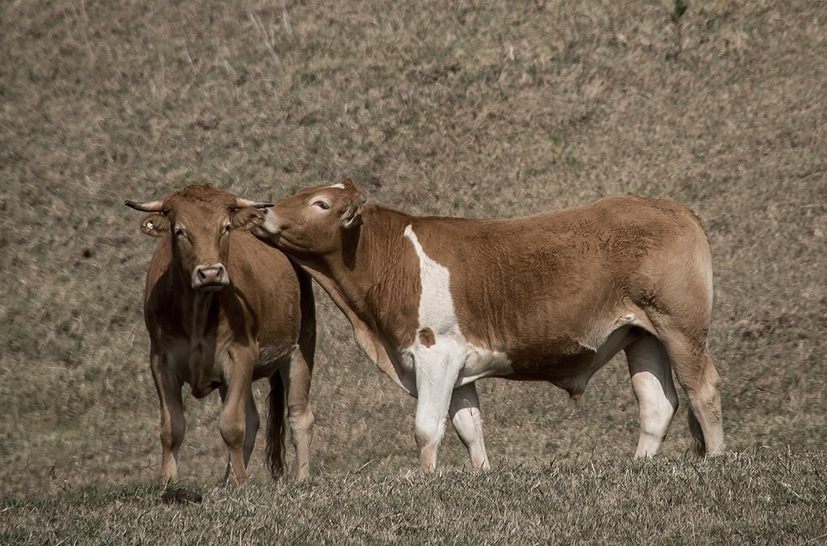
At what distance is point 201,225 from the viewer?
27.4 feet

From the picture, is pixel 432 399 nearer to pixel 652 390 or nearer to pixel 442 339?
pixel 442 339

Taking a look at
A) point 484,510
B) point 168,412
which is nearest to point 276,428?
point 168,412

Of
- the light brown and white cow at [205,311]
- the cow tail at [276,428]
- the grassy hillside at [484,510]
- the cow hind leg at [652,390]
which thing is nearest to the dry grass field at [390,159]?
the cow tail at [276,428]

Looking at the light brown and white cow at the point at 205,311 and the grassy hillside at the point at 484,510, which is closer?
the grassy hillside at the point at 484,510

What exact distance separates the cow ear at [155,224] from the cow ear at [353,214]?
4.61ft

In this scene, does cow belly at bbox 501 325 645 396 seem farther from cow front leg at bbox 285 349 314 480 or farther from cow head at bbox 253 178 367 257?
cow front leg at bbox 285 349 314 480

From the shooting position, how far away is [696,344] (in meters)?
8.64

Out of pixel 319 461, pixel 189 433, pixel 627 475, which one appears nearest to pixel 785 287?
pixel 319 461

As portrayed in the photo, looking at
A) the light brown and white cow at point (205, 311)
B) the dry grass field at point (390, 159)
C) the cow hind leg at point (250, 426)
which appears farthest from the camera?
the dry grass field at point (390, 159)

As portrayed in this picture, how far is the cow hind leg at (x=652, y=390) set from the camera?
895 centimetres

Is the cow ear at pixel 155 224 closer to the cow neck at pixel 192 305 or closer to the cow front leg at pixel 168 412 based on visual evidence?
the cow neck at pixel 192 305

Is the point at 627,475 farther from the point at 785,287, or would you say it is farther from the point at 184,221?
the point at 785,287

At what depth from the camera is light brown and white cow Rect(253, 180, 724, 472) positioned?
8633 millimetres

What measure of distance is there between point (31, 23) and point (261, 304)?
1484 cm
